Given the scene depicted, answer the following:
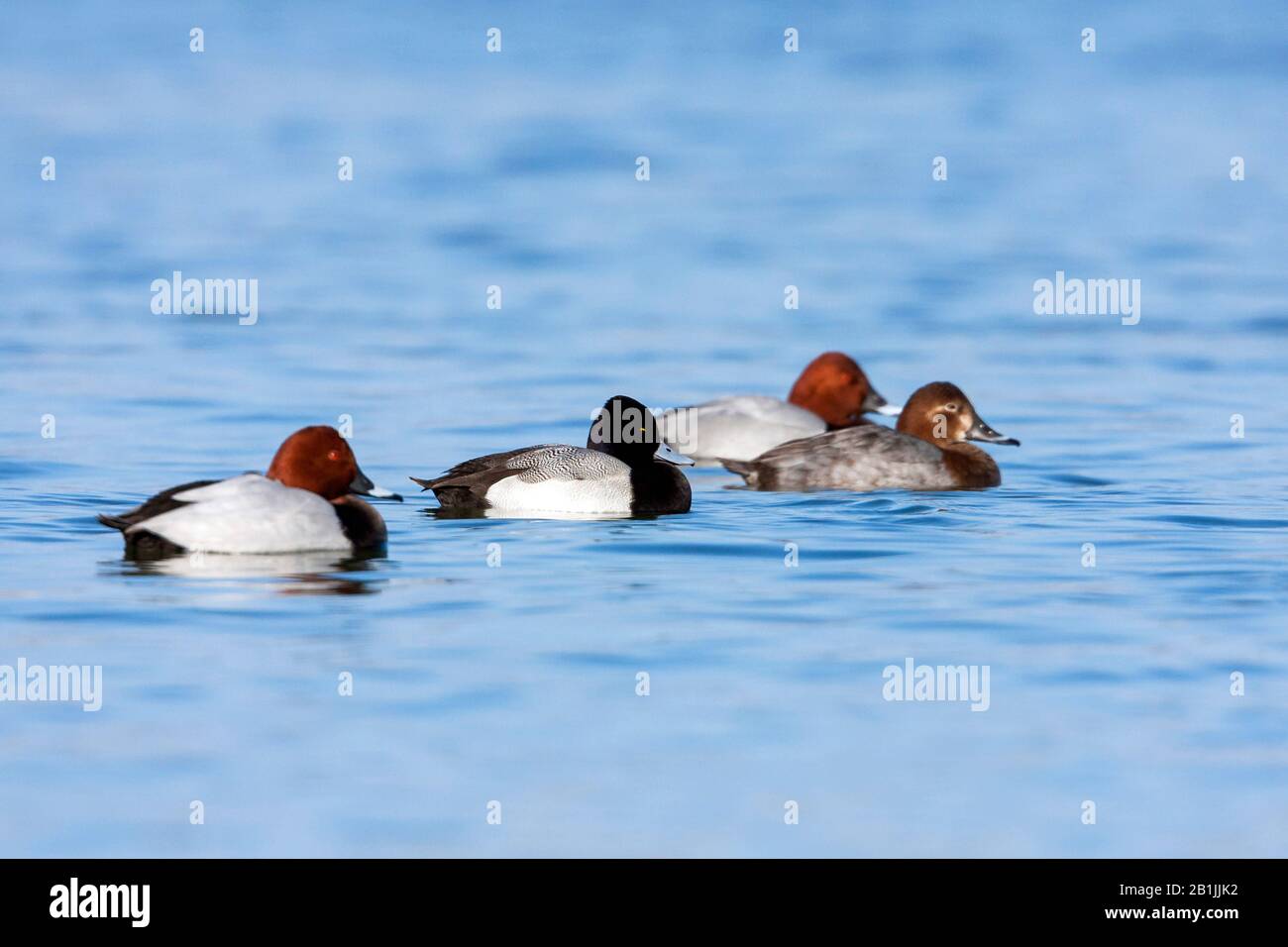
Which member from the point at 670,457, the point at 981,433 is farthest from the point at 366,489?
the point at 981,433

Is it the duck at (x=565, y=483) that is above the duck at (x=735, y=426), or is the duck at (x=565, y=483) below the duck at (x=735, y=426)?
below

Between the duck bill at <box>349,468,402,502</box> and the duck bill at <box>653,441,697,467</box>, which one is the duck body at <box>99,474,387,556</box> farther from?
the duck bill at <box>653,441,697,467</box>

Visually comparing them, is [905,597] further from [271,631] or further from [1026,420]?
[1026,420]

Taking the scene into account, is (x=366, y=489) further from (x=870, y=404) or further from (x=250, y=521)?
(x=870, y=404)

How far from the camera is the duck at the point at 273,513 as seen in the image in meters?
9.68

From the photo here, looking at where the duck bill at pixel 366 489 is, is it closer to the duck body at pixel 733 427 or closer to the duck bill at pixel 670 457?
the duck bill at pixel 670 457

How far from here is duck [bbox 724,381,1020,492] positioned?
41.0ft

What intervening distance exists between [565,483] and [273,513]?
85.7 inches

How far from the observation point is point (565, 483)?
11.5 metres

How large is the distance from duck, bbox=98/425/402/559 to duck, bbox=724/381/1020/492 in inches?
125

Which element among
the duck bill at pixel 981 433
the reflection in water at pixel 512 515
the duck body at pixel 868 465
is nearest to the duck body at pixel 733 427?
the duck body at pixel 868 465

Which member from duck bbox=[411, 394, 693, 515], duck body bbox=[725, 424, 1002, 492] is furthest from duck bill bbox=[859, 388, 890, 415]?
duck bbox=[411, 394, 693, 515]

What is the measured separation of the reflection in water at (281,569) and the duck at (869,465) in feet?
11.3

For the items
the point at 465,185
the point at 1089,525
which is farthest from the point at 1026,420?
the point at 465,185
